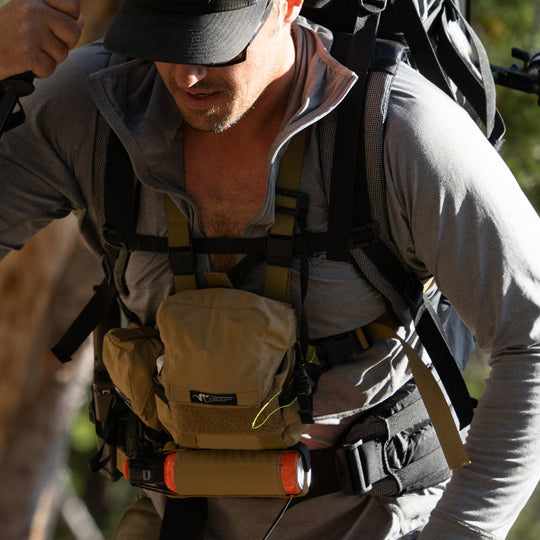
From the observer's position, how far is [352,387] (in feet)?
8.79

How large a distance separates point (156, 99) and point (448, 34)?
926 mm

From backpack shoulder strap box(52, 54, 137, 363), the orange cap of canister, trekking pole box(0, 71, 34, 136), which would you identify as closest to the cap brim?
trekking pole box(0, 71, 34, 136)

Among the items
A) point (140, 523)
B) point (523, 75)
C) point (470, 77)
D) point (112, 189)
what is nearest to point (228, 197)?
point (112, 189)

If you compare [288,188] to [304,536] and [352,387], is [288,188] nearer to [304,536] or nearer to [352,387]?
[352,387]

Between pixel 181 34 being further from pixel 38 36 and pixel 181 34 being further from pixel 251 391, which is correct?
pixel 251 391

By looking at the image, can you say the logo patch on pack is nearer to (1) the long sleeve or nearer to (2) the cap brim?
(1) the long sleeve

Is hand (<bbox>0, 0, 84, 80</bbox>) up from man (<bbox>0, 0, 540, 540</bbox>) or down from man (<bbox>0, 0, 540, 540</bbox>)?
up

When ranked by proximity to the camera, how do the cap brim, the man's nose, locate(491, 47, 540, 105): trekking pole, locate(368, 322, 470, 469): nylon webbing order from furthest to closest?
locate(491, 47, 540, 105): trekking pole < locate(368, 322, 470, 469): nylon webbing < the man's nose < the cap brim

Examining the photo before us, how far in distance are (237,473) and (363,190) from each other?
863 mm

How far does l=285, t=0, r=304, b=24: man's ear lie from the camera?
2500 millimetres

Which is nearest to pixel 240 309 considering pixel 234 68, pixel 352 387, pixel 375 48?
pixel 352 387

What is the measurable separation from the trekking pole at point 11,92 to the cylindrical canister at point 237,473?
1.02 metres

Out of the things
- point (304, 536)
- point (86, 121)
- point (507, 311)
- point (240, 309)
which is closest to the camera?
point (507, 311)

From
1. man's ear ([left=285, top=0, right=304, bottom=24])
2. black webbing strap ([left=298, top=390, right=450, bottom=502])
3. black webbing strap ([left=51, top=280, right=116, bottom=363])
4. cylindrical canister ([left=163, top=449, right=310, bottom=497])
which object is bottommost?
black webbing strap ([left=298, top=390, right=450, bottom=502])
